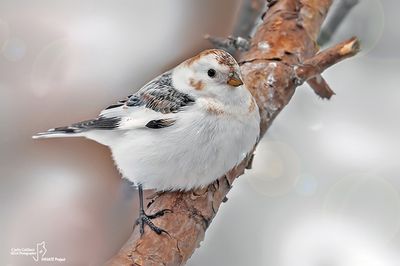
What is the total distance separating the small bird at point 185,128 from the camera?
0.89 m

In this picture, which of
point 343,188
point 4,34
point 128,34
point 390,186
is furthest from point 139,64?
point 390,186

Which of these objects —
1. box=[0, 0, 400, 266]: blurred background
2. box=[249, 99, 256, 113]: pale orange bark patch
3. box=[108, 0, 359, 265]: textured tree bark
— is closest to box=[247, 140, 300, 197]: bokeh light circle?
box=[0, 0, 400, 266]: blurred background

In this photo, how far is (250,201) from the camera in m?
1.47

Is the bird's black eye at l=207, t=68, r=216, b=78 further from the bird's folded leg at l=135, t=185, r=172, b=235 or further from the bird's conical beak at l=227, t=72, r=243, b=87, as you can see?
the bird's folded leg at l=135, t=185, r=172, b=235

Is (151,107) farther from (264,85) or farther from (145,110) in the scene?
(264,85)

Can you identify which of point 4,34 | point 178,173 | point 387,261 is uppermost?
point 178,173

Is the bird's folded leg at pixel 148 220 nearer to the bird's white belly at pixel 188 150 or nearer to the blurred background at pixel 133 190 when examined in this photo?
the bird's white belly at pixel 188 150

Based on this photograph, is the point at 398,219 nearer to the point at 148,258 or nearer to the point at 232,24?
the point at 232,24

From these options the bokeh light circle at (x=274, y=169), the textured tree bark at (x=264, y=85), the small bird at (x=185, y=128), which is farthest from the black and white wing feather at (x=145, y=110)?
the bokeh light circle at (x=274, y=169)

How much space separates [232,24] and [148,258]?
0.75m

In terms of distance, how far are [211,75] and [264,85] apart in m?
0.16

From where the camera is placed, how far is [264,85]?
1042mm

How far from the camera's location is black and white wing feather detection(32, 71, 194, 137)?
2.99 ft

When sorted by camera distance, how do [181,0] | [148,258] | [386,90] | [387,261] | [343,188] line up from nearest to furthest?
[148,258] < [387,261] < [343,188] < [181,0] < [386,90]
